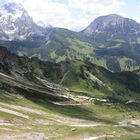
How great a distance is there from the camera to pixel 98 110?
645 feet

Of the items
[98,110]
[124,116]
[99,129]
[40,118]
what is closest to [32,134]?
[99,129]

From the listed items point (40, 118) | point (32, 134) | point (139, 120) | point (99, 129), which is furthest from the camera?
point (139, 120)

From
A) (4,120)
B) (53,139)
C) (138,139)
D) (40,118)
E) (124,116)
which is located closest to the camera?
(138,139)

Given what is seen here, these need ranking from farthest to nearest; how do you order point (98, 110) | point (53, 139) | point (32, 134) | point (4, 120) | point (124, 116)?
point (98, 110) → point (124, 116) → point (4, 120) → point (32, 134) → point (53, 139)

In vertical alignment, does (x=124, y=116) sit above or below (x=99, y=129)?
below

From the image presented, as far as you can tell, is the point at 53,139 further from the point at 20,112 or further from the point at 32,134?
the point at 20,112

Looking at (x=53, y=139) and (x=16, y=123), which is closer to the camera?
(x=53, y=139)

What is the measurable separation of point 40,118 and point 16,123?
1664 cm

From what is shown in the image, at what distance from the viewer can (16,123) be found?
90.3m

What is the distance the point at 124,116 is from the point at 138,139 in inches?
4668

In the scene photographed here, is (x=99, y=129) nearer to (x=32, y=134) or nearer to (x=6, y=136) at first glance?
(x=32, y=134)

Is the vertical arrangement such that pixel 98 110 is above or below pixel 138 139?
below

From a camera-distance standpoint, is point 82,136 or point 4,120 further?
point 4,120

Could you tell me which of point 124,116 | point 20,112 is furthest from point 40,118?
point 124,116
